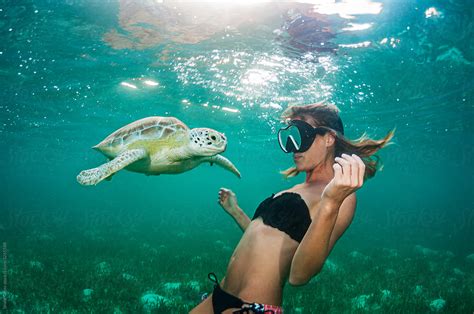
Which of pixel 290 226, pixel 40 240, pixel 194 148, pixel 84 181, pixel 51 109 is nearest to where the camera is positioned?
pixel 290 226

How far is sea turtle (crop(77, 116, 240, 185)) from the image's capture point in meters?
4.07

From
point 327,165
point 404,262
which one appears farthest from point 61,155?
point 327,165

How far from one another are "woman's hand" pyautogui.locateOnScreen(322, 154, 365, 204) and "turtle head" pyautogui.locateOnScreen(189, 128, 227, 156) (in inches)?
92.2

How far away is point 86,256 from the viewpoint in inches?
563

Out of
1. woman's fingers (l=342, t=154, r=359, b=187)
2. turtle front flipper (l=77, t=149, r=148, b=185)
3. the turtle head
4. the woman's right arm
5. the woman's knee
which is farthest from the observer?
the turtle head

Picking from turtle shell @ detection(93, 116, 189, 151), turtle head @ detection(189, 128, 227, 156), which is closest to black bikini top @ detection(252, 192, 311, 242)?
turtle head @ detection(189, 128, 227, 156)

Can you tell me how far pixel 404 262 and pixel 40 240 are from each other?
21.5m

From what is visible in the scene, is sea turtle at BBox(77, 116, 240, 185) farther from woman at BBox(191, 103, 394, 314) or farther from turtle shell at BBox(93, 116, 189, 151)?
woman at BBox(191, 103, 394, 314)

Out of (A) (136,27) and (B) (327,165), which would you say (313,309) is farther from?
(A) (136,27)

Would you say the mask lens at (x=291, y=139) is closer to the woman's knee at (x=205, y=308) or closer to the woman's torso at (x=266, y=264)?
the woman's torso at (x=266, y=264)

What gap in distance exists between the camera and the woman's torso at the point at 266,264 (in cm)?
249

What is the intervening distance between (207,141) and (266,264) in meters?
2.01

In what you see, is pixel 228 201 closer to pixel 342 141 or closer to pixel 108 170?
pixel 342 141

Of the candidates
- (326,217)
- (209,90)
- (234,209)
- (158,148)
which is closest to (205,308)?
(234,209)
